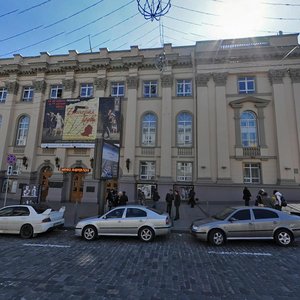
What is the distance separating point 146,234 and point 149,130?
48.2 ft

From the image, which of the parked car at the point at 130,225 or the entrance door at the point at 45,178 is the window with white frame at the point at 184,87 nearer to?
the entrance door at the point at 45,178

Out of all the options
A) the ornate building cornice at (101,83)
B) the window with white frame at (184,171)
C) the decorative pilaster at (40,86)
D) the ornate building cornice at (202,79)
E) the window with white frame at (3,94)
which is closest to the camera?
the window with white frame at (184,171)

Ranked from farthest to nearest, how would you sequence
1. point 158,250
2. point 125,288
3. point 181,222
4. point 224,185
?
point 224,185 < point 181,222 < point 158,250 < point 125,288

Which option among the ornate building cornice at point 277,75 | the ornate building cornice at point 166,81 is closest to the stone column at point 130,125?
the ornate building cornice at point 166,81

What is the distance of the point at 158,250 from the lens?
7371 millimetres

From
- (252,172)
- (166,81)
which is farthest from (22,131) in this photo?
(252,172)

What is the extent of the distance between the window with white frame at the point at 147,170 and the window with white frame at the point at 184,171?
2.45 metres

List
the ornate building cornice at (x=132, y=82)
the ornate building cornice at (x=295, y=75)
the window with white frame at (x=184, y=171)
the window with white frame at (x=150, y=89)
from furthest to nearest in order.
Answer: the window with white frame at (x=150, y=89) → the ornate building cornice at (x=132, y=82) → the window with white frame at (x=184, y=171) → the ornate building cornice at (x=295, y=75)

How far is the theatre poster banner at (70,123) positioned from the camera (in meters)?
22.0

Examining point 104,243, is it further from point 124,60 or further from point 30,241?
point 124,60

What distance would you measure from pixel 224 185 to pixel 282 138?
6684mm

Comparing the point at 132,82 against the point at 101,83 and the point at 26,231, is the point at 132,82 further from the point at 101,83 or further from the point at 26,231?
the point at 26,231

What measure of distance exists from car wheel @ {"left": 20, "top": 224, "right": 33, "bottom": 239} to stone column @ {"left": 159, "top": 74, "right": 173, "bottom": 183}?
12744mm

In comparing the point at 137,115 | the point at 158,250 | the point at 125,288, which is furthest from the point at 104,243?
the point at 137,115
